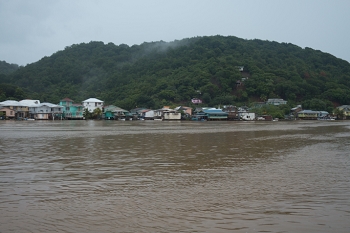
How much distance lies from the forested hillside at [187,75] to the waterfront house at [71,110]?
10.8 metres

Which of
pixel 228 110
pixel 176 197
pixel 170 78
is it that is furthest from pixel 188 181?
pixel 170 78

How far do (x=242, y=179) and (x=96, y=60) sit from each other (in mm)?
104433

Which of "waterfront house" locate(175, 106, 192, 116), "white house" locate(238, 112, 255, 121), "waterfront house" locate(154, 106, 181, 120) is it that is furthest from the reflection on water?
"white house" locate(238, 112, 255, 121)

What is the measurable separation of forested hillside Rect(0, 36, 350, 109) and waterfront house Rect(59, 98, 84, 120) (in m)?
10.8

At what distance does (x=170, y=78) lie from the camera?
292 feet

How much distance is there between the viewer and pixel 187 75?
3492 inches

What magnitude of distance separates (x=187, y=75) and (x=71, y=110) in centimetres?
3806

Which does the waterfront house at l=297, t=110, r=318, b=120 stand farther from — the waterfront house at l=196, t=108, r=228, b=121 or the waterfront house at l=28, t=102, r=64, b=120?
the waterfront house at l=28, t=102, r=64, b=120

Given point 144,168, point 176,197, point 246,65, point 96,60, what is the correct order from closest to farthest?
point 176,197 < point 144,168 < point 246,65 < point 96,60

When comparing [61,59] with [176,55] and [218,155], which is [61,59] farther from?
[218,155]

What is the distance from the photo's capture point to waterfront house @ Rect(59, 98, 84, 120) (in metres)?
62.9

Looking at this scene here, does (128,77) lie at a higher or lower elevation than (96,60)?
lower

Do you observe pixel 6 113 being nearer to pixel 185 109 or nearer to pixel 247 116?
pixel 185 109

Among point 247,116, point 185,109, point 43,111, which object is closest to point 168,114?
point 185,109
